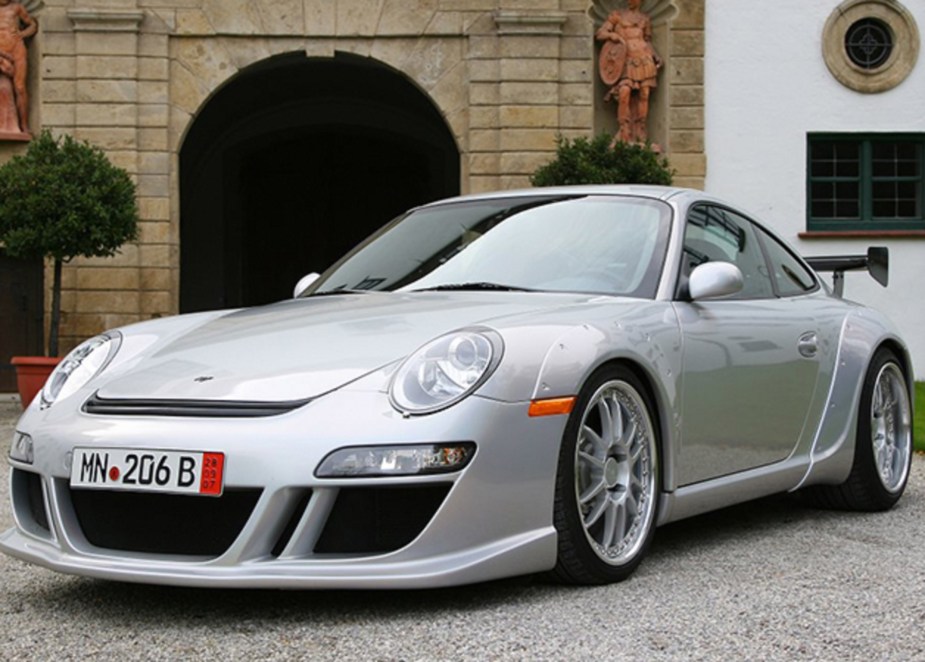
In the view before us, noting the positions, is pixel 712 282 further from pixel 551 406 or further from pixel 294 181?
pixel 294 181

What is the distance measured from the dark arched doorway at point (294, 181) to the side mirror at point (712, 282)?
642 inches

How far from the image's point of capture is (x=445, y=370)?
3758 millimetres

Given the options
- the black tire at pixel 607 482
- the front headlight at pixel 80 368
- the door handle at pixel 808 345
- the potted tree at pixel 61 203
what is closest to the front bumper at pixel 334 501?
the black tire at pixel 607 482

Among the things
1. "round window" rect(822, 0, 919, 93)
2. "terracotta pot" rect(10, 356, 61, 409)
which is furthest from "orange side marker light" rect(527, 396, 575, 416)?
"round window" rect(822, 0, 919, 93)

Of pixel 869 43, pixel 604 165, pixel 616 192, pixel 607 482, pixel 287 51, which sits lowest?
pixel 607 482

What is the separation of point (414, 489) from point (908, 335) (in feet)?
46.6

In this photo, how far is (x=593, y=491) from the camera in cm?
408

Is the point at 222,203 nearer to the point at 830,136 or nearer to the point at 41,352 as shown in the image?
the point at 41,352

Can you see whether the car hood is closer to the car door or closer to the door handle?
the car door

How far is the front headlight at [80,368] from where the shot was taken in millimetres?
4238

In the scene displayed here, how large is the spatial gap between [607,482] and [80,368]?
1627mm

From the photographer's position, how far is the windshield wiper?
4.64 m

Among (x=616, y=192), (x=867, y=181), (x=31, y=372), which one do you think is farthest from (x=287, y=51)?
(x=616, y=192)

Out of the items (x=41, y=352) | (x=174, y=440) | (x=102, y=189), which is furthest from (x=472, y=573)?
(x=41, y=352)
